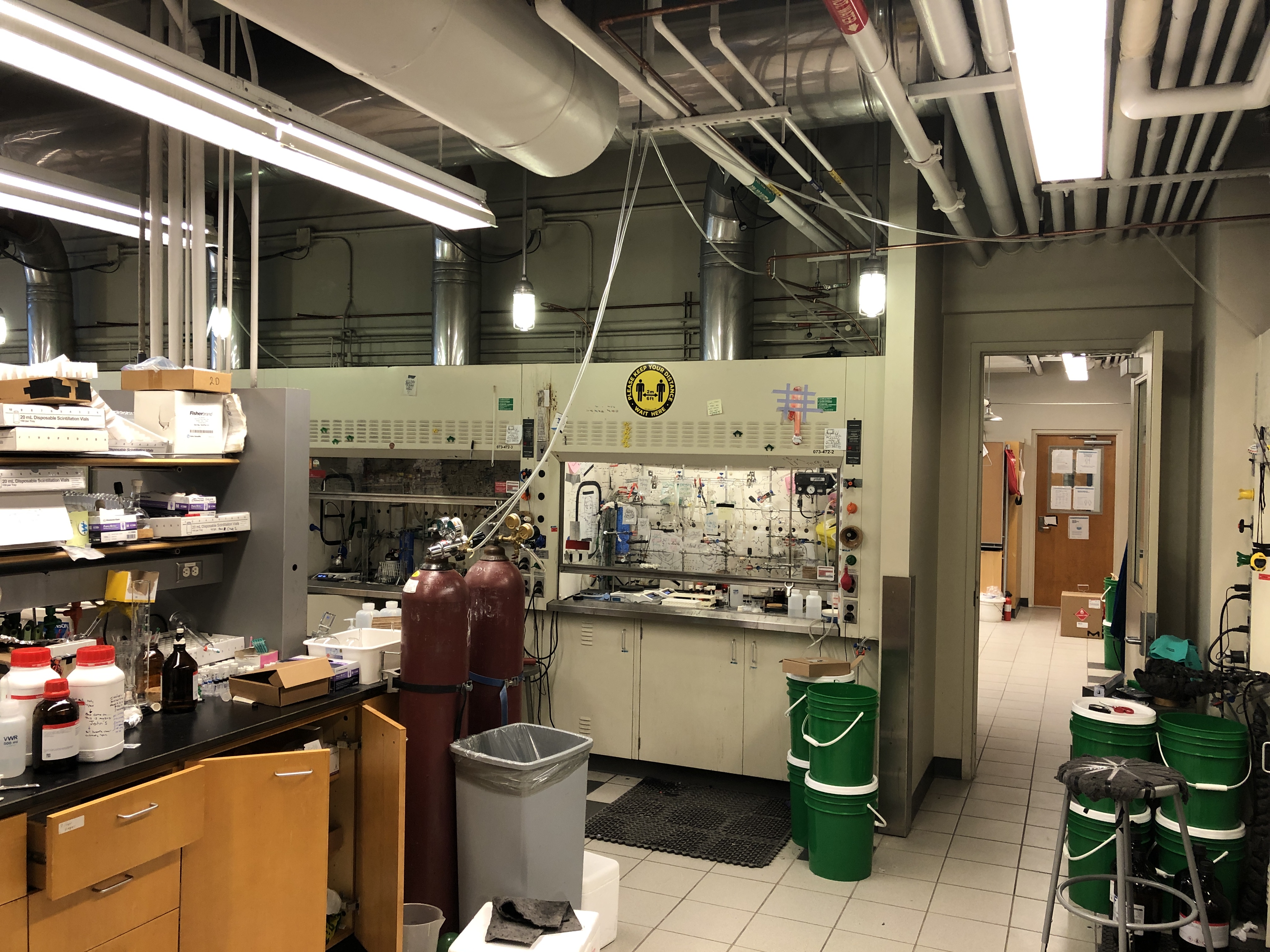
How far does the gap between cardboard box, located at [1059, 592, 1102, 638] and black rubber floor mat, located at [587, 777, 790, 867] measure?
6.08 metres

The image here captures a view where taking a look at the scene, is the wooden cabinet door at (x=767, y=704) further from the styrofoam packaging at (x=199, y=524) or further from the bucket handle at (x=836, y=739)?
the styrofoam packaging at (x=199, y=524)

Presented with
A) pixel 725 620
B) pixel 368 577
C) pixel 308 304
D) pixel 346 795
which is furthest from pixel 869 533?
pixel 308 304

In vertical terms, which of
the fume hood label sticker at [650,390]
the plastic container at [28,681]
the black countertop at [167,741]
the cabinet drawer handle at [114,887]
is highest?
the fume hood label sticker at [650,390]

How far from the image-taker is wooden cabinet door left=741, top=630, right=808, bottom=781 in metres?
4.59

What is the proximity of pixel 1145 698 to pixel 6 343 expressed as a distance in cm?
843

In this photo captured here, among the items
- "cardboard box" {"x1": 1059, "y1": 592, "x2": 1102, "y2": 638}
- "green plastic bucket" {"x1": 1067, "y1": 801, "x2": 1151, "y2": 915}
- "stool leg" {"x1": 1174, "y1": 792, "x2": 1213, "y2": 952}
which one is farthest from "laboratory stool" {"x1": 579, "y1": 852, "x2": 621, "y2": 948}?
"cardboard box" {"x1": 1059, "y1": 592, "x2": 1102, "y2": 638}

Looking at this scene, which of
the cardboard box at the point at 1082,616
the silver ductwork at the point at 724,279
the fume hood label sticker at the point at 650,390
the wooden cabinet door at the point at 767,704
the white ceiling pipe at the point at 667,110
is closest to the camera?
the white ceiling pipe at the point at 667,110

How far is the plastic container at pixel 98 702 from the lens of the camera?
2.25m

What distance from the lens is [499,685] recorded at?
3.38 metres

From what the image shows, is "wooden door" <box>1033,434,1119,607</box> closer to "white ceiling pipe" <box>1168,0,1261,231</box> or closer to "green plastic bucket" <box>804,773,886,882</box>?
"white ceiling pipe" <box>1168,0,1261,231</box>

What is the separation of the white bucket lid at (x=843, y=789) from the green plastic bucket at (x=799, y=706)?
0.87 ft

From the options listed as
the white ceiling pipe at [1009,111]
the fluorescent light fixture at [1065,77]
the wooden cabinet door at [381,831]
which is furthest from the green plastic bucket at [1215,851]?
the wooden cabinet door at [381,831]

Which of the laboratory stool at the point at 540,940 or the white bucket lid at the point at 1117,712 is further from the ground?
the white bucket lid at the point at 1117,712

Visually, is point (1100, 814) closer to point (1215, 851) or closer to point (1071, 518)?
point (1215, 851)
